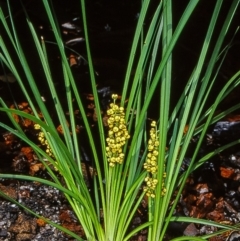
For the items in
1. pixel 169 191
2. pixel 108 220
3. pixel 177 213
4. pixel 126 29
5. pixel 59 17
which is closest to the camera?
pixel 169 191

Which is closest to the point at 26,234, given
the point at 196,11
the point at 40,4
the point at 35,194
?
the point at 35,194

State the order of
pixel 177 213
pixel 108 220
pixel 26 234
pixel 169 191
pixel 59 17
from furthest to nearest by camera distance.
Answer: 1. pixel 59 17
2. pixel 177 213
3. pixel 26 234
4. pixel 108 220
5. pixel 169 191

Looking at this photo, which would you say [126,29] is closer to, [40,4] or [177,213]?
[40,4]

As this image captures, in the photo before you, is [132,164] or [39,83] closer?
[132,164]

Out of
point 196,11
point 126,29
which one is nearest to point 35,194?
point 126,29

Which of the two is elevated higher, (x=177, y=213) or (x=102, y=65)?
(x=102, y=65)

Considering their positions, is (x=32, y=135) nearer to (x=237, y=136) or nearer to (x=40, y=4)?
(x=40, y=4)

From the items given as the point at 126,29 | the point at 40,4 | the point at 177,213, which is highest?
the point at 40,4

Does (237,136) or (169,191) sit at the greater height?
(169,191)

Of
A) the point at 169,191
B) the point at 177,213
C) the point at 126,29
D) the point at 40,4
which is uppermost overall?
the point at 40,4
